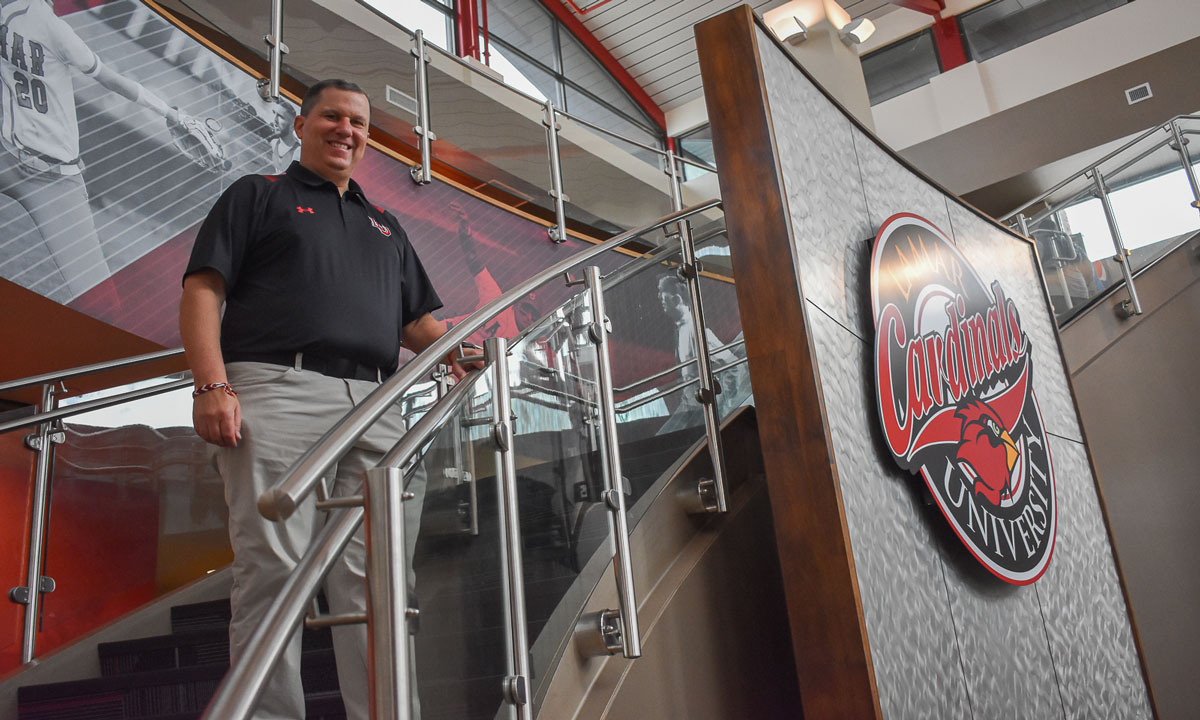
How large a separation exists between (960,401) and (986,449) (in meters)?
0.20

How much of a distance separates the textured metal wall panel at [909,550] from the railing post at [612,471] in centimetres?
55

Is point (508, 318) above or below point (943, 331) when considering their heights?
above

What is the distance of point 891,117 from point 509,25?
12.8 feet

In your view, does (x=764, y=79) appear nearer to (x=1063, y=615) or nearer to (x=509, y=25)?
(x=1063, y=615)

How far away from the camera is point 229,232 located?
6.04ft

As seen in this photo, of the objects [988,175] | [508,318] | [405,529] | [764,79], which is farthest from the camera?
[988,175]

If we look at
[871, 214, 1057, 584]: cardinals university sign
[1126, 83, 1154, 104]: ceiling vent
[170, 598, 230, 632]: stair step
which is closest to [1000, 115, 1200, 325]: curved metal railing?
[871, 214, 1057, 584]: cardinals university sign

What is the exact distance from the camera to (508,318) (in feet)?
17.1

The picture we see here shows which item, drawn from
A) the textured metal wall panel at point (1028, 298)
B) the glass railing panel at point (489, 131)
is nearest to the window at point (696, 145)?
the glass railing panel at point (489, 131)

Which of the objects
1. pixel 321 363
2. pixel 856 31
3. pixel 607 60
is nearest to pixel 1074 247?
pixel 856 31

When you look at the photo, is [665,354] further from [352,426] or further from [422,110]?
[422,110]

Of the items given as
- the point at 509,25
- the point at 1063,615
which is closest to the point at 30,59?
the point at 1063,615

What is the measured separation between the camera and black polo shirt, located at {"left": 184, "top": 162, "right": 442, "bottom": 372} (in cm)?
183

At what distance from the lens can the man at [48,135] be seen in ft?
10.5
